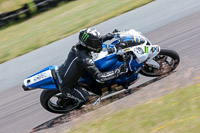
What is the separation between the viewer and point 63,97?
20.2 feet

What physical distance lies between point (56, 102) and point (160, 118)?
2.55 meters

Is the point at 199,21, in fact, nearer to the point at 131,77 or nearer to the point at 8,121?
the point at 131,77

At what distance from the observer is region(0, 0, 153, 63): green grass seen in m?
11.2

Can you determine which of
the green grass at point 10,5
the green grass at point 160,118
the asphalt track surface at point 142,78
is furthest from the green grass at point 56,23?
the green grass at point 160,118

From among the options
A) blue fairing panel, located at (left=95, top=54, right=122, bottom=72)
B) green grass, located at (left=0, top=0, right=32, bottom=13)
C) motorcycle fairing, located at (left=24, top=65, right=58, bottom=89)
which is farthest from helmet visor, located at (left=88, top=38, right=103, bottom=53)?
green grass, located at (left=0, top=0, right=32, bottom=13)

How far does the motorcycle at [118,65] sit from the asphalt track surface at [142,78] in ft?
1.04

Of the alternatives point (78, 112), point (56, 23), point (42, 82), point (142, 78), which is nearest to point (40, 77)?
point (42, 82)

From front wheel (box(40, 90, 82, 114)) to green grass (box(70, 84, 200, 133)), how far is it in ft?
3.00

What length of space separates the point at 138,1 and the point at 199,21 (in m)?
3.68

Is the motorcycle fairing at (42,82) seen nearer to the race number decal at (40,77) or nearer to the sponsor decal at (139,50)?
the race number decal at (40,77)

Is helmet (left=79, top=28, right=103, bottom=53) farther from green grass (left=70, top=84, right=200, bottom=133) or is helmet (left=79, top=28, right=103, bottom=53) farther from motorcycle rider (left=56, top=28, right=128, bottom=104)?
green grass (left=70, top=84, right=200, bottom=133)

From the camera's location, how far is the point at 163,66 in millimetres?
6238

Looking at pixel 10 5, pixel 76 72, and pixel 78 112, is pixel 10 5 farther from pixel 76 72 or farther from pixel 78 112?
pixel 76 72

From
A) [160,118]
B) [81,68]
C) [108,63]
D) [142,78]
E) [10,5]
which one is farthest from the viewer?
[10,5]
